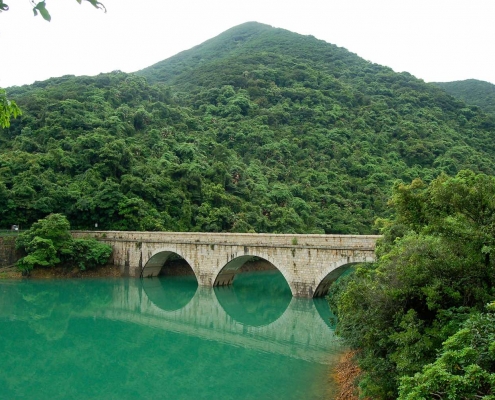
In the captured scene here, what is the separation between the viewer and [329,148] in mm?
49031

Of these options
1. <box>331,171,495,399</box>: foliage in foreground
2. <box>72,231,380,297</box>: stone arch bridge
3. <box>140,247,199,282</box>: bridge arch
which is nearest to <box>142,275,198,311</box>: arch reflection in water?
<box>140,247,199,282</box>: bridge arch

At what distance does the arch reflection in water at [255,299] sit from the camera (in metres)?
20.3

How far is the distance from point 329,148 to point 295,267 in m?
29.4

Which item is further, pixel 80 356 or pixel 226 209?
pixel 226 209

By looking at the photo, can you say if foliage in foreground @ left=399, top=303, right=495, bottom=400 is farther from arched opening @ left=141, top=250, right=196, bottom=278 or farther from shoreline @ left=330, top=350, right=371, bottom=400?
arched opening @ left=141, top=250, right=196, bottom=278

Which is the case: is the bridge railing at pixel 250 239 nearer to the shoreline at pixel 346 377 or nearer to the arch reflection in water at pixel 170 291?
the arch reflection in water at pixel 170 291

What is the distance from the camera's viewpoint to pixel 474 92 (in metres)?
85.3

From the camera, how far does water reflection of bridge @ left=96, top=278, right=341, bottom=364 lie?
1486 centimetres

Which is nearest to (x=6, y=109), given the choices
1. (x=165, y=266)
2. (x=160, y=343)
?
(x=160, y=343)

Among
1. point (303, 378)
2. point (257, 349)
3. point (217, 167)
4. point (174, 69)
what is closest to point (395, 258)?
point (303, 378)

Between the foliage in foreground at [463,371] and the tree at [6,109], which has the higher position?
the tree at [6,109]

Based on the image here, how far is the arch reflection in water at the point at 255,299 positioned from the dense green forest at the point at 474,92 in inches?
2373

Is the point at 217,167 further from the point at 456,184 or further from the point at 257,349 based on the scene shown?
the point at 456,184

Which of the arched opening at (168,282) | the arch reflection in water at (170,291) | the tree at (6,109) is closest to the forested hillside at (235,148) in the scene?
the arched opening at (168,282)
